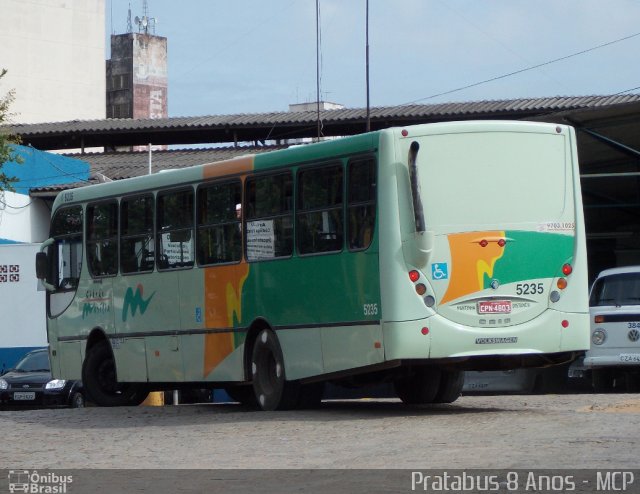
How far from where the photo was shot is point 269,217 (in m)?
15.8

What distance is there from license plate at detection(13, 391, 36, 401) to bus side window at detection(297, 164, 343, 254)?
1252 cm

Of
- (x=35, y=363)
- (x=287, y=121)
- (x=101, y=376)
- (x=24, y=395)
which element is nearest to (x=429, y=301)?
(x=101, y=376)

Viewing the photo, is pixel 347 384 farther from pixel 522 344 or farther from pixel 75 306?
pixel 75 306

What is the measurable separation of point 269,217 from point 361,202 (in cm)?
176

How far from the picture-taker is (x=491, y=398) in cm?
1841

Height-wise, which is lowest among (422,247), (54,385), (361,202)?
(54,385)

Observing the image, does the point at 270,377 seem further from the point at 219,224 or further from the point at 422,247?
Result: the point at 422,247

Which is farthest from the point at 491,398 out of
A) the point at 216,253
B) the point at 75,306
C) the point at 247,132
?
the point at 247,132

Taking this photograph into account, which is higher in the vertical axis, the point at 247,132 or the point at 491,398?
the point at 247,132

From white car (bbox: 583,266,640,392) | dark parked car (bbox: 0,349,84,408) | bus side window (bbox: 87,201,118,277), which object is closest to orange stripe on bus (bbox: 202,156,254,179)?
bus side window (bbox: 87,201,118,277)

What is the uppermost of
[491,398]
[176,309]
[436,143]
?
[436,143]

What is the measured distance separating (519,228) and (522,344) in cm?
122

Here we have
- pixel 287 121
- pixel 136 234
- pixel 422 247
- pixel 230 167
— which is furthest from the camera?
pixel 287 121

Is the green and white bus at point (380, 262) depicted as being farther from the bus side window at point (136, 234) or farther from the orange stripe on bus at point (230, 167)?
the bus side window at point (136, 234)
